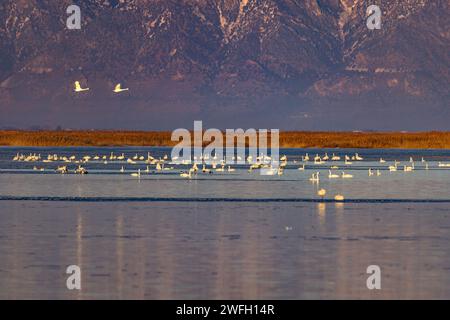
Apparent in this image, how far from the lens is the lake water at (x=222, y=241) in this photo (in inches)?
944

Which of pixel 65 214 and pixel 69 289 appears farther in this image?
pixel 65 214

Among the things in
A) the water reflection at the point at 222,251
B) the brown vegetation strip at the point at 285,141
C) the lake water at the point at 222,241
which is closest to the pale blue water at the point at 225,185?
the lake water at the point at 222,241

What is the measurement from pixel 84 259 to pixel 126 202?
18.5 metres

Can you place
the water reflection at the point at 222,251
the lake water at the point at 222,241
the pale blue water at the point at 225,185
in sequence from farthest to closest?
the pale blue water at the point at 225,185 < the lake water at the point at 222,241 < the water reflection at the point at 222,251

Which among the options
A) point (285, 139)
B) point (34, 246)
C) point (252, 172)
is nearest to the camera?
point (34, 246)

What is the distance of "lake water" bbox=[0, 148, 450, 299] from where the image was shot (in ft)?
78.7

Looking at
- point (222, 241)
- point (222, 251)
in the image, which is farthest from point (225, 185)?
point (222, 251)

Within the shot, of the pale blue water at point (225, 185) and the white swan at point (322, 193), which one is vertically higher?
the pale blue water at point (225, 185)

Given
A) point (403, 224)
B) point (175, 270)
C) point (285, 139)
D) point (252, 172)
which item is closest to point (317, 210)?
point (403, 224)

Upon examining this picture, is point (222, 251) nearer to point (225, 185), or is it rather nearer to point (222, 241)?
point (222, 241)

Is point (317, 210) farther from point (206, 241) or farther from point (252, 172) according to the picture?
point (252, 172)

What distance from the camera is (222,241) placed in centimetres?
3195

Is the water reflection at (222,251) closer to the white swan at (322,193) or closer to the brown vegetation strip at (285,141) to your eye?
the white swan at (322,193)
